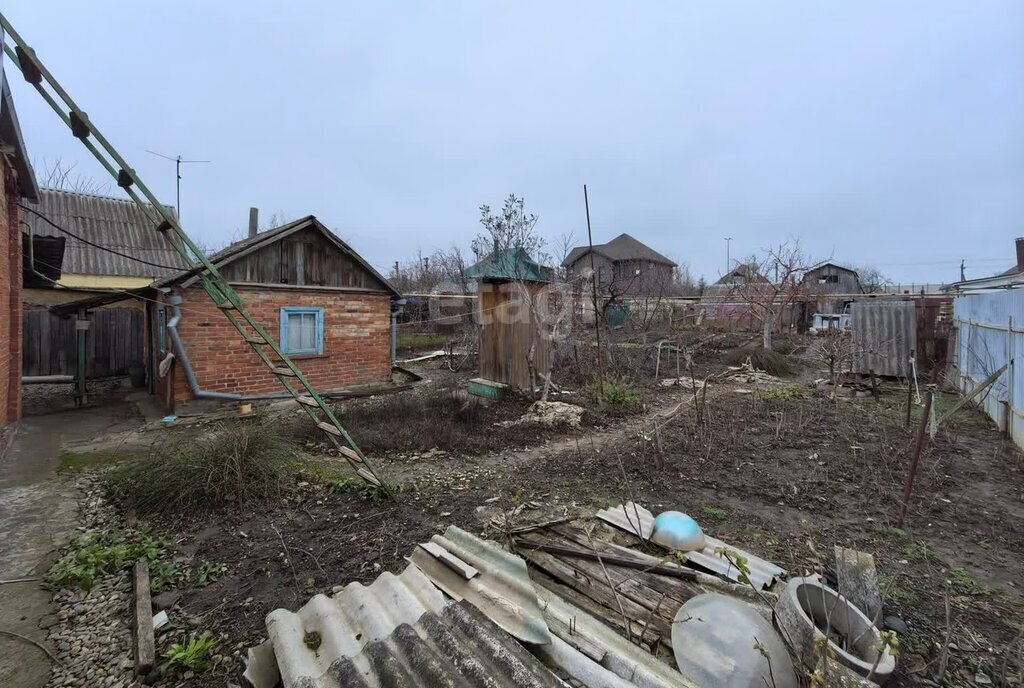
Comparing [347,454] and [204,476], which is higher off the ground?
[347,454]

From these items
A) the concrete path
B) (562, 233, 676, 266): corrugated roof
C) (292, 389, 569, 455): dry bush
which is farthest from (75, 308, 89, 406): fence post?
(562, 233, 676, 266): corrugated roof

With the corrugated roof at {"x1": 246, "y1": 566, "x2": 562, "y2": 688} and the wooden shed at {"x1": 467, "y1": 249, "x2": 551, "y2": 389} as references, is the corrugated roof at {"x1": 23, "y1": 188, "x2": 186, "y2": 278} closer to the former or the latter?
the wooden shed at {"x1": 467, "y1": 249, "x2": 551, "y2": 389}

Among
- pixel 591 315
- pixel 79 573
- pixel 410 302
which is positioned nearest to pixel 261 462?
pixel 79 573

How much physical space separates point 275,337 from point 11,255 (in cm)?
365

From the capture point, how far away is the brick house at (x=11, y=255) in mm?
5660

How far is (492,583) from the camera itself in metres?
2.43

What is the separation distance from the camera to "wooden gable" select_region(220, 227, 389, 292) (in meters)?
8.57

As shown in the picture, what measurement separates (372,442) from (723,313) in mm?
23239

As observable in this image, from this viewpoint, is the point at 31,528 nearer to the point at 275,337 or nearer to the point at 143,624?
the point at 143,624

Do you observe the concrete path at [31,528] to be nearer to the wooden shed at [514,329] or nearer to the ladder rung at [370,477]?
the ladder rung at [370,477]

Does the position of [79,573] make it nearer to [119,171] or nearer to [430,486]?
[430,486]

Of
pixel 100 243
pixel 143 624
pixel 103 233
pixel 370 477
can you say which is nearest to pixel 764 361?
pixel 370 477

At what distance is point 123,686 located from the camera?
2320 millimetres

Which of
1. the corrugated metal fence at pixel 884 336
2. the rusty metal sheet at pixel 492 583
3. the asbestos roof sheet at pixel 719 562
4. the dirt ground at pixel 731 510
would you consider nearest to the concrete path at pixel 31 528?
the dirt ground at pixel 731 510
